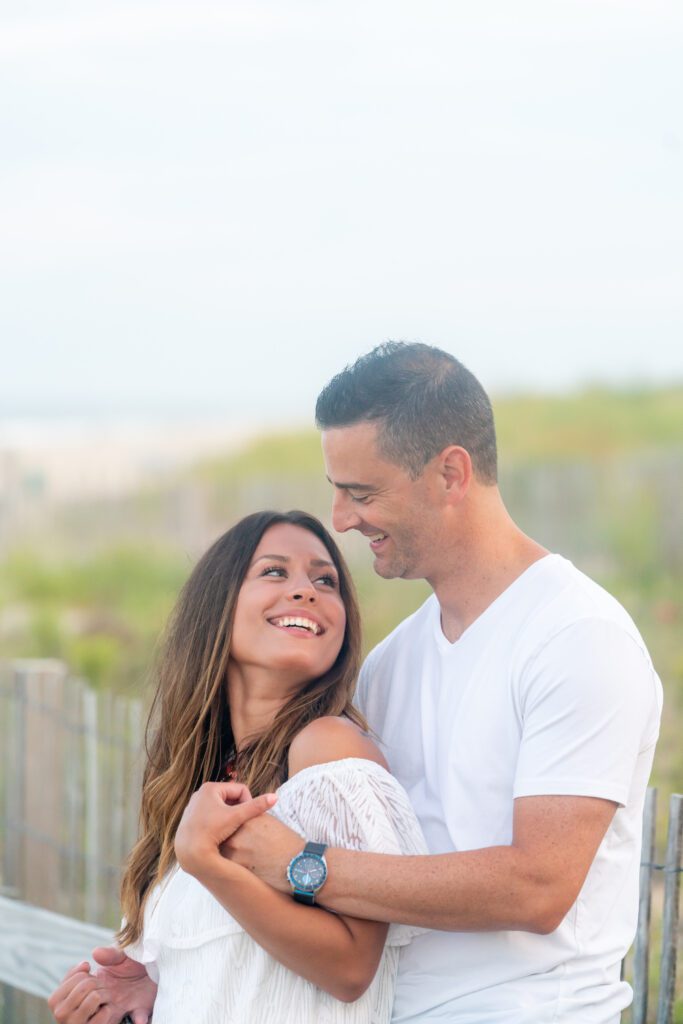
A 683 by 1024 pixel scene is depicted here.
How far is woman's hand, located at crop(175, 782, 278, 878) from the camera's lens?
2.44 meters

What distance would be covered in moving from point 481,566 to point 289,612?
1.28 ft

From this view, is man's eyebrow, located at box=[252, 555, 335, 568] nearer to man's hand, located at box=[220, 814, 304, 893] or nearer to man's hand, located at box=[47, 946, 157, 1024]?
man's hand, located at box=[220, 814, 304, 893]

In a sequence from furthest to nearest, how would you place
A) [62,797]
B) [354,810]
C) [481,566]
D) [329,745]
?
1. [62,797]
2. [481,566]
3. [329,745]
4. [354,810]

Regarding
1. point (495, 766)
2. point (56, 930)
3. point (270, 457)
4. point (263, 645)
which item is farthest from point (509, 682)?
point (270, 457)

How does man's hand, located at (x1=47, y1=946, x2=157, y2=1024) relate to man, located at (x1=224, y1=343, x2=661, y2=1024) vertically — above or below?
below

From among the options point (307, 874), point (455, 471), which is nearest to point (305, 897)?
point (307, 874)

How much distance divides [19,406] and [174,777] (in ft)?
151

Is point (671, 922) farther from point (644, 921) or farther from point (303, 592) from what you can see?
point (303, 592)

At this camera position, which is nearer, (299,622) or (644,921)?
(299,622)

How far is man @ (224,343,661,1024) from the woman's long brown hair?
5.1 inches

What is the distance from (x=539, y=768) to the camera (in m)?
2.42

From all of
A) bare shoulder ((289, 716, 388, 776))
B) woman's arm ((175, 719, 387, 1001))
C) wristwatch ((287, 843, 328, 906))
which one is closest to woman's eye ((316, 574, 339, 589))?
bare shoulder ((289, 716, 388, 776))

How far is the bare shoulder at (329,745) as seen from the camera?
2.67 m

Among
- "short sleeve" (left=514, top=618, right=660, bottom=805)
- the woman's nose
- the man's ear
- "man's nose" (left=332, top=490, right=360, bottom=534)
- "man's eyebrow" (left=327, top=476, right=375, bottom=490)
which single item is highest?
the man's ear
